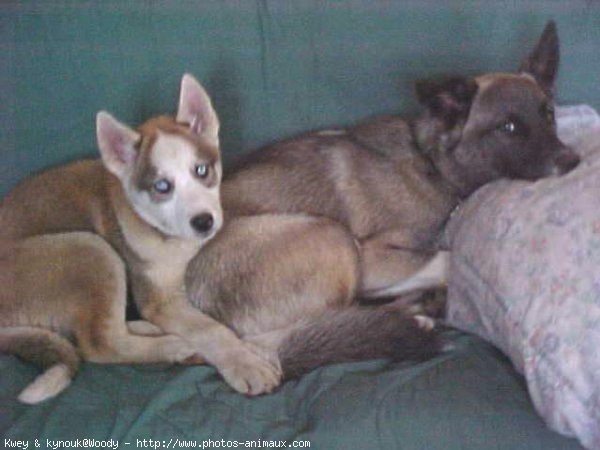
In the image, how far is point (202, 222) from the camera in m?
1.68

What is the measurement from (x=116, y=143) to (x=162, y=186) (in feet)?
0.58

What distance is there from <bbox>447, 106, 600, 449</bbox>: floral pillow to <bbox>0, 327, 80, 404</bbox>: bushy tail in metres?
0.99

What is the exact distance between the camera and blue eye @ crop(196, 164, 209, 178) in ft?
5.73

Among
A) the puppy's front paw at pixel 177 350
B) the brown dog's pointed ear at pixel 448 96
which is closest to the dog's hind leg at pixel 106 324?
the puppy's front paw at pixel 177 350

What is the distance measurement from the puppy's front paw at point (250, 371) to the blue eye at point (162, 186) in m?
0.44

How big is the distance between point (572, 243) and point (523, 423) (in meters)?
0.40

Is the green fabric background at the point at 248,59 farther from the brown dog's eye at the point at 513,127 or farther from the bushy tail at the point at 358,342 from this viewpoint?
the brown dog's eye at the point at 513,127

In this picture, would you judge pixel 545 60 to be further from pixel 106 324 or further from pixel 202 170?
pixel 106 324

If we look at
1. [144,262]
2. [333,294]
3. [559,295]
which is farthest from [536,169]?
[144,262]

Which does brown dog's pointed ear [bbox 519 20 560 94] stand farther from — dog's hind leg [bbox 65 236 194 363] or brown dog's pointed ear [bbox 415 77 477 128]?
dog's hind leg [bbox 65 236 194 363]

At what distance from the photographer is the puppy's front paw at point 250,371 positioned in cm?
161

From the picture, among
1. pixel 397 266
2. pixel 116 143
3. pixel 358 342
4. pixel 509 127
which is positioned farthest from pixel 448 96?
pixel 116 143

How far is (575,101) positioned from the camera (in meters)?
2.19

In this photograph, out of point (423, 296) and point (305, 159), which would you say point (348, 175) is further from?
point (423, 296)
